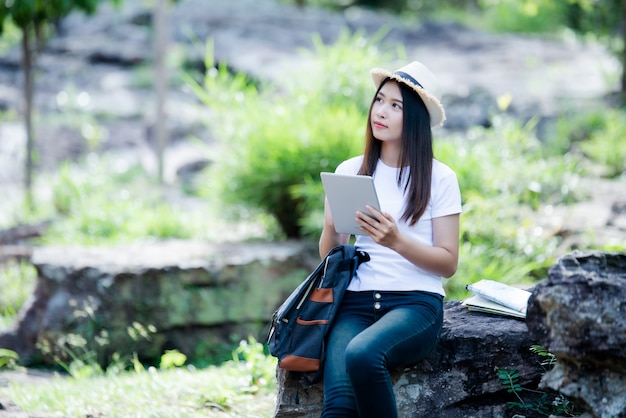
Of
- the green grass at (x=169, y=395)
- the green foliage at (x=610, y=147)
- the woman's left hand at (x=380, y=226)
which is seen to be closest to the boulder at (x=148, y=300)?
the green grass at (x=169, y=395)

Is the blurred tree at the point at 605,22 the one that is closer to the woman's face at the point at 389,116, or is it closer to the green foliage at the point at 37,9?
the green foliage at the point at 37,9

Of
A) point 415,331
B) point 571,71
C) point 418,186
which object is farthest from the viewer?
point 571,71

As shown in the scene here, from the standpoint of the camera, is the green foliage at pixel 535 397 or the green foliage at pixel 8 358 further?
the green foliage at pixel 8 358

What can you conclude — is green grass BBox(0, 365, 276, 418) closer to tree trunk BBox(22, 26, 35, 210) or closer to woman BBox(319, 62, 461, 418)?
woman BBox(319, 62, 461, 418)

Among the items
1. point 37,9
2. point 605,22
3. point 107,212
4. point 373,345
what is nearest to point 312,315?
point 373,345

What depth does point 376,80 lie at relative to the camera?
3.19 meters

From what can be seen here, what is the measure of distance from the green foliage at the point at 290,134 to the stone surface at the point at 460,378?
277 cm

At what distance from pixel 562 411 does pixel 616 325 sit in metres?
0.69

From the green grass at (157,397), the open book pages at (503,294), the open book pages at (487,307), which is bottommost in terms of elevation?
the green grass at (157,397)

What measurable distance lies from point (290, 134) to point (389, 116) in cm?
308

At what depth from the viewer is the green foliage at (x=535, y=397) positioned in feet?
9.89

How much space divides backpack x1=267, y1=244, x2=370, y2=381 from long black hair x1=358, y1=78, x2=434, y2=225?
0.96ft

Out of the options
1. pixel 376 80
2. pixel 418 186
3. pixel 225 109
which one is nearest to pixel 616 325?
pixel 418 186

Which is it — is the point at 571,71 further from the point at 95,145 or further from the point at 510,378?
the point at 510,378
